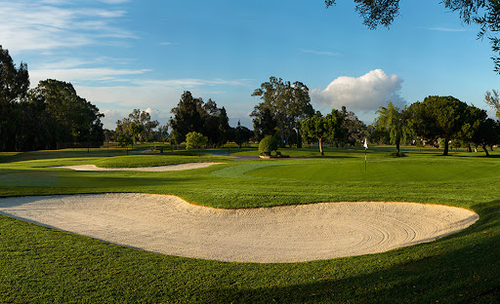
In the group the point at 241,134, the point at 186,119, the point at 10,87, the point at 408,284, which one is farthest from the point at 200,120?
the point at 408,284

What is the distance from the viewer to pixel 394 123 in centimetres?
5881

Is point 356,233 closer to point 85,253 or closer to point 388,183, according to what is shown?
point 85,253

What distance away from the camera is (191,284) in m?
6.35

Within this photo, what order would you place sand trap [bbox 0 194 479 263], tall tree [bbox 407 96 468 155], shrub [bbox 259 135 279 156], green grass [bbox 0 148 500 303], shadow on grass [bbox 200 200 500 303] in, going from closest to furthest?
shadow on grass [bbox 200 200 500 303] → green grass [bbox 0 148 500 303] → sand trap [bbox 0 194 479 263] → shrub [bbox 259 135 279 156] → tall tree [bbox 407 96 468 155]

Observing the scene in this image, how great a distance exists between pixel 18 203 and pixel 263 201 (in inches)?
445

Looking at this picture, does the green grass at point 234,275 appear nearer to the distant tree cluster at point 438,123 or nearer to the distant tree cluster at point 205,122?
the distant tree cluster at point 438,123

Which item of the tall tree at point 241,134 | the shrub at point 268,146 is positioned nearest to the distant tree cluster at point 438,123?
the shrub at point 268,146

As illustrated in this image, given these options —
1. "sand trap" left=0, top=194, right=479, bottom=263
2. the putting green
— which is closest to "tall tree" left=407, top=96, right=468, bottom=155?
the putting green

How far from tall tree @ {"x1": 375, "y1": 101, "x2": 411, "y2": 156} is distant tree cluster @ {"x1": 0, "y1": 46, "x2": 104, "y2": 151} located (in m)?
68.9

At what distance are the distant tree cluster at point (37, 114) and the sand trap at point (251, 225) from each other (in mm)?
64652

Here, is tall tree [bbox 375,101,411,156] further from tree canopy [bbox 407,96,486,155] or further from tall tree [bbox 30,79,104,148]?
tall tree [bbox 30,79,104,148]

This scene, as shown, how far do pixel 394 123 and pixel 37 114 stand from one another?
80261 mm

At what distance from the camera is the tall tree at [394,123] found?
58250 mm

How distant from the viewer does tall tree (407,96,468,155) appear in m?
58.4
